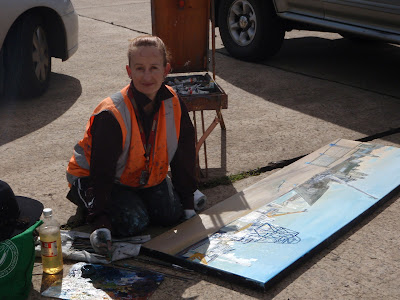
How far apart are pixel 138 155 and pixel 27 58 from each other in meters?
2.60

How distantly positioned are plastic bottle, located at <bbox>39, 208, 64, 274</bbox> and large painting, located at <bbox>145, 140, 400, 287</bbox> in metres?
0.49

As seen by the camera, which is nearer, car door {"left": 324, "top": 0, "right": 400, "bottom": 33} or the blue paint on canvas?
the blue paint on canvas

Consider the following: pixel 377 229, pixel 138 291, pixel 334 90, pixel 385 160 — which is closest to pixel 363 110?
pixel 334 90

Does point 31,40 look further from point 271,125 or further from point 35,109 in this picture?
point 271,125

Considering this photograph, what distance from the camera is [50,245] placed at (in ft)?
10.9

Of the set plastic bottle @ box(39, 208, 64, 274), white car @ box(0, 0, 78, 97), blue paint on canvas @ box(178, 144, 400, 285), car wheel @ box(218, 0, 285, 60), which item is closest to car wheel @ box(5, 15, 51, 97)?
white car @ box(0, 0, 78, 97)

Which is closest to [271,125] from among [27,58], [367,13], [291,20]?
[367,13]

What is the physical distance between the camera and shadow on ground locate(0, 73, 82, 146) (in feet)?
17.7

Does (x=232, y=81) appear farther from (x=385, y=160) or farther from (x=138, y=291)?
(x=138, y=291)

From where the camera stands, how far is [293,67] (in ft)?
23.5

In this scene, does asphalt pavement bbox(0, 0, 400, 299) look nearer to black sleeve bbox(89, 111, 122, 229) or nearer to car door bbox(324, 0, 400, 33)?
black sleeve bbox(89, 111, 122, 229)

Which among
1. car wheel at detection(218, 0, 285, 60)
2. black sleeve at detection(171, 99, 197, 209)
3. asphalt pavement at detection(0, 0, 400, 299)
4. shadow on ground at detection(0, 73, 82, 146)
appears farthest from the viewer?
car wheel at detection(218, 0, 285, 60)

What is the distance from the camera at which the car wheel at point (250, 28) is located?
277 inches

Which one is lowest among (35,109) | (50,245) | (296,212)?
(35,109)
